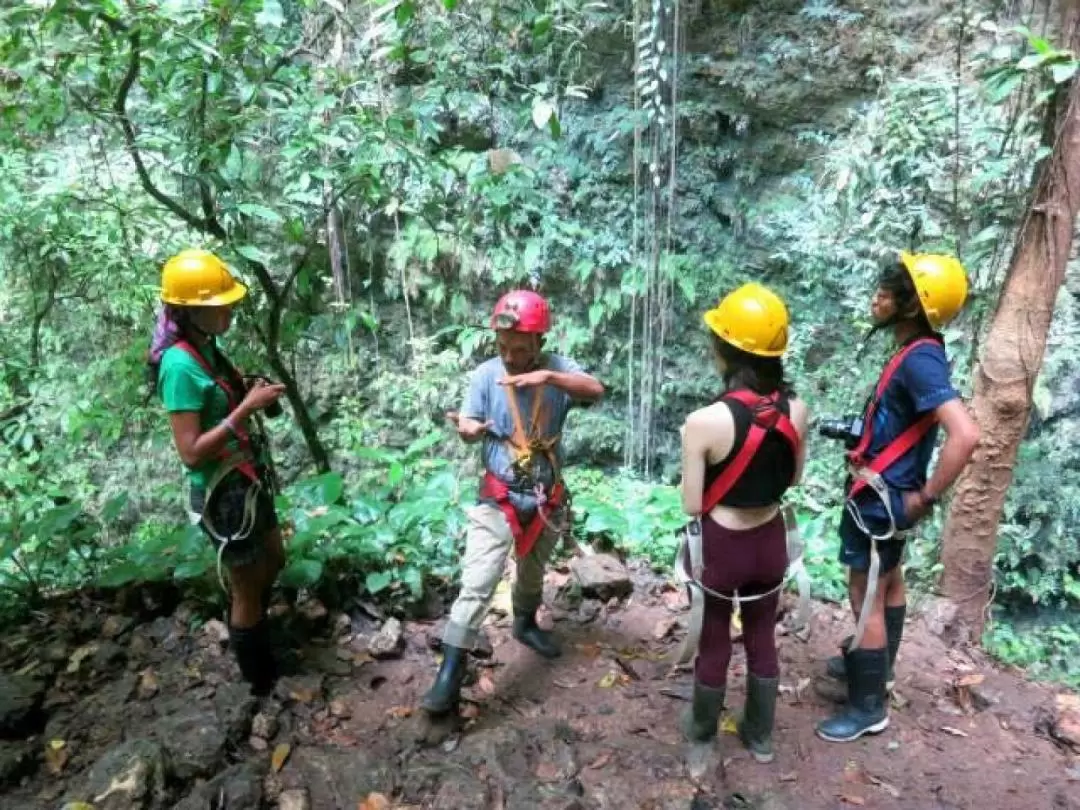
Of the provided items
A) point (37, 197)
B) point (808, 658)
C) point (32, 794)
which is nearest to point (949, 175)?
point (808, 658)

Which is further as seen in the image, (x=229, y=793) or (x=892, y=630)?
(x=892, y=630)

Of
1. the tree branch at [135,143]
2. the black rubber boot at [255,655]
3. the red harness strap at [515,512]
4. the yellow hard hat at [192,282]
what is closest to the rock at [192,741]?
the black rubber boot at [255,655]

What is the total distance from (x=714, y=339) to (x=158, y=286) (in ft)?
10.9

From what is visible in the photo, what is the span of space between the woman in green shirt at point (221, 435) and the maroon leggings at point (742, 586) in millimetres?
1809

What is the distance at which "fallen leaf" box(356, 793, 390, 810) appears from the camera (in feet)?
8.63

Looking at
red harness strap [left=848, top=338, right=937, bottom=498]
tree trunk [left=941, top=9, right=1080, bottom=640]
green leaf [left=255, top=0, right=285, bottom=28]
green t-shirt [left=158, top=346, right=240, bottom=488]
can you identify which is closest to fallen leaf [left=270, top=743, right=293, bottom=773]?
green t-shirt [left=158, top=346, right=240, bottom=488]

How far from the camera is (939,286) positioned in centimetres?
263

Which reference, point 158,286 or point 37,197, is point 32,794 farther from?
point 37,197

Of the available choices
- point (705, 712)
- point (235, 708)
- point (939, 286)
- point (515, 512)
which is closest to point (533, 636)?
point (515, 512)

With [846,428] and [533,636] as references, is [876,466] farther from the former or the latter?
[533,636]

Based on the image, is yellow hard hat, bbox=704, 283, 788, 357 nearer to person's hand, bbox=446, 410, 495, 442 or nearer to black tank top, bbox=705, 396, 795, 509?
black tank top, bbox=705, 396, 795, 509

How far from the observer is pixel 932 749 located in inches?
122

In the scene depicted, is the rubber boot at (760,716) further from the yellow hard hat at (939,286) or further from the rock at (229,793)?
the rock at (229,793)

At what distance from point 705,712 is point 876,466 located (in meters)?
1.22
